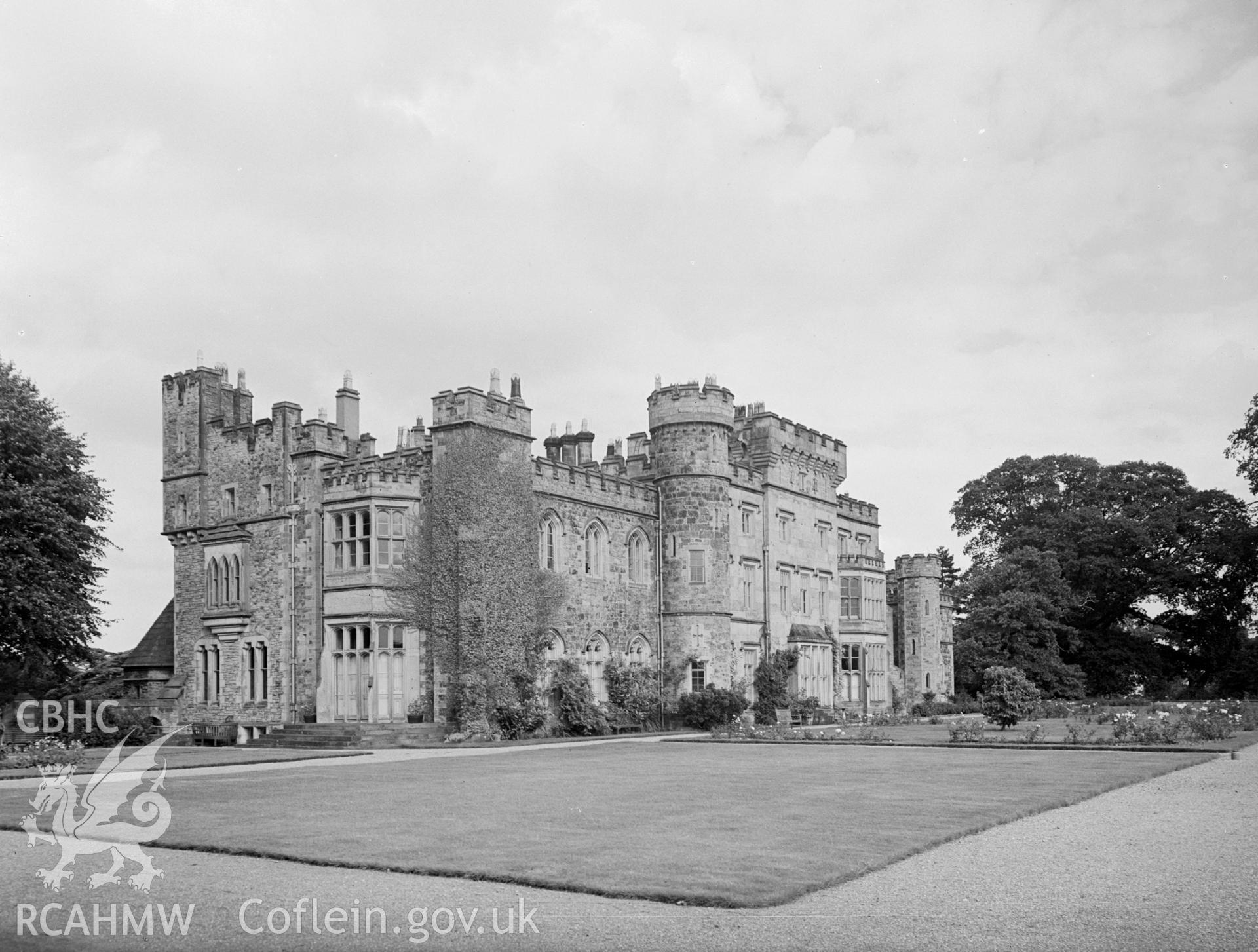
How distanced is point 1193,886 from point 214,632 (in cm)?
2987

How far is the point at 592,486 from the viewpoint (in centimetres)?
3722

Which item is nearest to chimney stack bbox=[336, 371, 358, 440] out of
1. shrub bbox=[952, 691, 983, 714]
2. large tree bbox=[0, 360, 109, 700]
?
large tree bbox=[0, 360, 109, 700]

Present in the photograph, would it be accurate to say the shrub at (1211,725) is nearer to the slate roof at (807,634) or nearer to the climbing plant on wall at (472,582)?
the slate roof at (807,634)

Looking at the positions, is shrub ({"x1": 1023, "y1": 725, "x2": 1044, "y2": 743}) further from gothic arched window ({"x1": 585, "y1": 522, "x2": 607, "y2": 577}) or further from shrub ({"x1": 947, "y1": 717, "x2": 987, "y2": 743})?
gothic arched window ({"x1": 585, "y1": 522, "x2": 607, "y2": 577})

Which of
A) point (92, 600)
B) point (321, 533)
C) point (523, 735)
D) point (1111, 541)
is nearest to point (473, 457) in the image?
point (321, 533)

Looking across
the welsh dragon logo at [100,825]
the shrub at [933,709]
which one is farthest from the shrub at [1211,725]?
the welsh dragon logo at [100,825]

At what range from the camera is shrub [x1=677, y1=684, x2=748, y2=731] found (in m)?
37.9

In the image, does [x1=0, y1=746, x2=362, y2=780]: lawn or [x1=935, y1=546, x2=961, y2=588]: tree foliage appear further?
[x1=935, y1=546, x2=961, y2=588]: tree foliage

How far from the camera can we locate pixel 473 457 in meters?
32.5

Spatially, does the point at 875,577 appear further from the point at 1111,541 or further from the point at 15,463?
the point at 15,463

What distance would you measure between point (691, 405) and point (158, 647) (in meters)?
17.5

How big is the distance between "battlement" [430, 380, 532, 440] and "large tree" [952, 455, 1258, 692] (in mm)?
31281

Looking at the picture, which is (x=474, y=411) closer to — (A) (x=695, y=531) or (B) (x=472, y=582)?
(B) (x=472, y=582)

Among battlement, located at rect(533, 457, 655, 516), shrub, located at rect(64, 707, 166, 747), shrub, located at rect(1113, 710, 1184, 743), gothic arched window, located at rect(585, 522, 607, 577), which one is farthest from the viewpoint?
gothic arched window, located at rect(585, 522, 607, 577)
